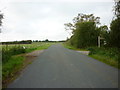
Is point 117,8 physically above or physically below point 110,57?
above

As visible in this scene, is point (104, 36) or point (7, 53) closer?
point (7, 53)

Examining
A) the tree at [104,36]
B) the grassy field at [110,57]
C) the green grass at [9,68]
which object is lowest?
the green grass at [9,68]

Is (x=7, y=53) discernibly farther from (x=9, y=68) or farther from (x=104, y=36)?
(x=104, y=36)

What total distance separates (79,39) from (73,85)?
24.4 meters

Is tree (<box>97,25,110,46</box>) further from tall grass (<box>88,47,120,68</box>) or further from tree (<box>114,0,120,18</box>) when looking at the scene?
tree (<box>114,0,120,18</box>)

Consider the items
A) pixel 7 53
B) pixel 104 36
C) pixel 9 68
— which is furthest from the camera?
pixel 104 36

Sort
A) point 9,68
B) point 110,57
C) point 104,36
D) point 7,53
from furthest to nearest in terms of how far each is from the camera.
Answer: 1. point 104,36
2. point 7,53
3. point 110,57
4. point 9,68

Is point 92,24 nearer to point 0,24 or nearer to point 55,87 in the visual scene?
point 0,24

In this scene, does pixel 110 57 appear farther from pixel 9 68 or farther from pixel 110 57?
pixel 9 68

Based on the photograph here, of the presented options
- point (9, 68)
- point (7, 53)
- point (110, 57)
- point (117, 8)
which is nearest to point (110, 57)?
point (110, 57)

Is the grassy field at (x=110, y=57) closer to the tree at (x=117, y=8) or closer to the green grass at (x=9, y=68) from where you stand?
the tree at (x=117, y=8)

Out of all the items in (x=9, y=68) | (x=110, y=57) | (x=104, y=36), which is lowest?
(x=9, y=68)

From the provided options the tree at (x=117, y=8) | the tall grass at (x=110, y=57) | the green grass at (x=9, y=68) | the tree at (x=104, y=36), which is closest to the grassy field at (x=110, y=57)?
the tall grass at (x=110, y=57)

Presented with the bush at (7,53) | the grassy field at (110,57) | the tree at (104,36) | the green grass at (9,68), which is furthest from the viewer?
the tree at (104,36)
